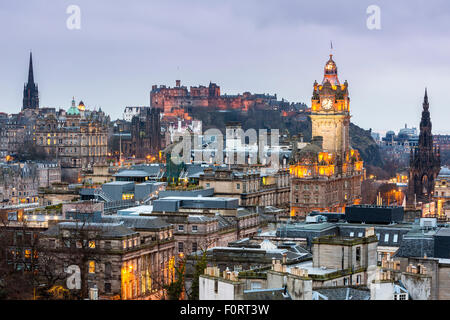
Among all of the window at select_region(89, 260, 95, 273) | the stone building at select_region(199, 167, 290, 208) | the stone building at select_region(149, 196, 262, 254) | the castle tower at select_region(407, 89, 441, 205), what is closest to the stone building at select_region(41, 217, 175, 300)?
the window at select_region(89, 260, 95, 273)

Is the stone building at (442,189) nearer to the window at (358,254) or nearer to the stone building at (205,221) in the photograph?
the stone building at (205,221)

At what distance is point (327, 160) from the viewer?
5846 inches

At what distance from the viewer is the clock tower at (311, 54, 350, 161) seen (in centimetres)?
15650

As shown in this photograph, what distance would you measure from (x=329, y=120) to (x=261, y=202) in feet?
111

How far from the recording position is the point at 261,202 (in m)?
127

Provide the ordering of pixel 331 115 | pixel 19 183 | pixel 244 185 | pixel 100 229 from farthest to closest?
pixel 19 183 < pixel 331 115 < pixel 244 185 < pixel 100 229

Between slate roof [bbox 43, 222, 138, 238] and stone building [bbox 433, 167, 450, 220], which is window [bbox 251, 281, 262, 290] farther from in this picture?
stone building [bbox 433, 167, 450, 220]

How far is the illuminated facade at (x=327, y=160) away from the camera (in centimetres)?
14300

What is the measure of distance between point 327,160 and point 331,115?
10409 millimetres

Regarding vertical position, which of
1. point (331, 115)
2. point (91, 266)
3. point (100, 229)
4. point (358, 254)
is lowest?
point (91, 266)

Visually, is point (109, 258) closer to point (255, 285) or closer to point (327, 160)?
point (255, 285)

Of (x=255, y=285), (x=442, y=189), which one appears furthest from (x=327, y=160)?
(x=255, y=285)

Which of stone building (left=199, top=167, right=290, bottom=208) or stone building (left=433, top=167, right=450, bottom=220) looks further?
stone building (left=433, top=167, right=450, bottom=220)
